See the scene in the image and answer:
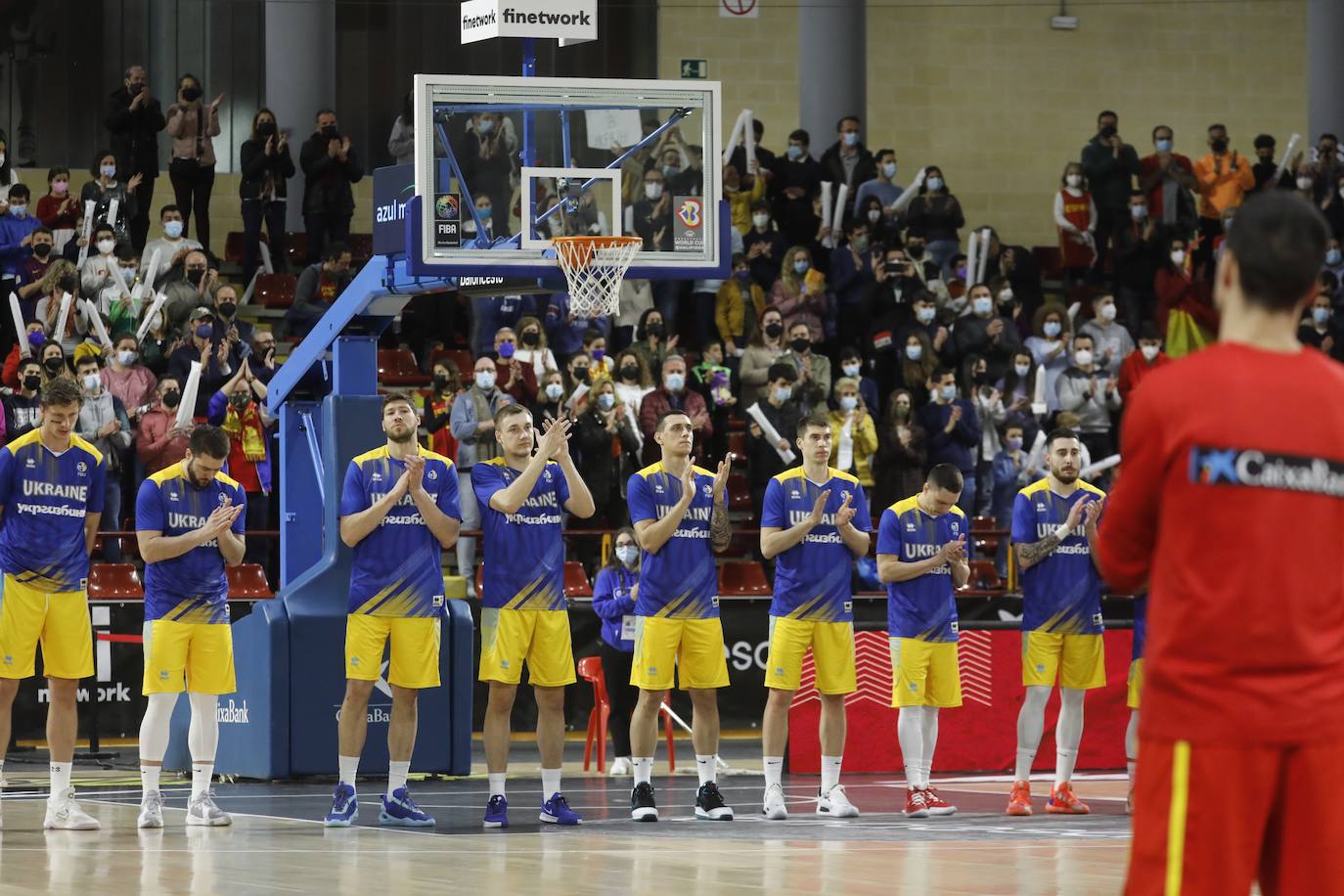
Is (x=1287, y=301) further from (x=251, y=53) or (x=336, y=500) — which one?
(x=251, y=53)

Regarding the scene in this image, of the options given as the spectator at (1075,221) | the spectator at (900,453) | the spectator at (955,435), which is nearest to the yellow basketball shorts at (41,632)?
the spectator at (900,453)

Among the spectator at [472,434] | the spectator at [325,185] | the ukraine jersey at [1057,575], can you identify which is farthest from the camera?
the spectator at [325,185]

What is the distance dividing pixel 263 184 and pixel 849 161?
6.67 meters

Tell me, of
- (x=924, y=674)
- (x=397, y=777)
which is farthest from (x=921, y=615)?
(x=397, y=777)

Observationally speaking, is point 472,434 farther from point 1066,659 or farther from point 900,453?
point 1066,659

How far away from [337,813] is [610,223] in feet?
13.0

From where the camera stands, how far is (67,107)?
23.9 meters

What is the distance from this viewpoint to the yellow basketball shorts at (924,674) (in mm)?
11992

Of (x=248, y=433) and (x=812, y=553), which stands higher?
(x=248, y=433)

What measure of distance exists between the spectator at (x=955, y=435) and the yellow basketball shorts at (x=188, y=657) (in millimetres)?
9580

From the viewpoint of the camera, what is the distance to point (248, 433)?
17594 mm

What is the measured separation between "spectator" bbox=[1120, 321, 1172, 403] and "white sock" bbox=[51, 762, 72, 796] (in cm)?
1317

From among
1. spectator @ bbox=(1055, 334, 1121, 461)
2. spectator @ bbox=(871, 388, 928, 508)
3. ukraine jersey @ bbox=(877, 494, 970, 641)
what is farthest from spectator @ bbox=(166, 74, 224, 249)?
ukraine jersey @ bbox=(877, 494, 970, 641)

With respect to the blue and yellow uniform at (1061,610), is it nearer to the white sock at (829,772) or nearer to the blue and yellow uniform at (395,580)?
the white sock at (829,772)
